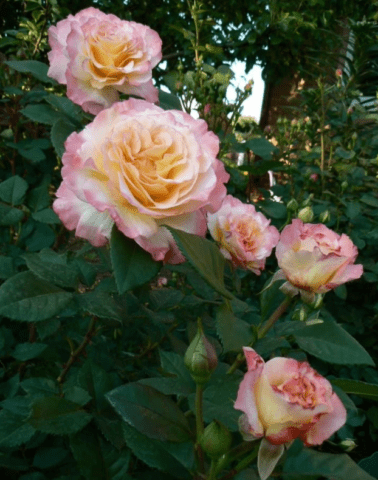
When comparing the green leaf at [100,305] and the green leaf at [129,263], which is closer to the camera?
the green leaf at [129,263]

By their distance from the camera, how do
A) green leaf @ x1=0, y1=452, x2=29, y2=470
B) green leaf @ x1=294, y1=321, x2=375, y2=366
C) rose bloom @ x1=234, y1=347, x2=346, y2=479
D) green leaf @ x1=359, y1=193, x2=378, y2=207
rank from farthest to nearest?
green leaf @ x1=359, y1=193, x2=378, y2=207, green leaf @ x1=0, y1=452, x2=29, y2=470, green leaf @ x1=294, y1=321, x2=375, y2=366, rose bloom @ x1=234, y1=347, x2=346, y2=479

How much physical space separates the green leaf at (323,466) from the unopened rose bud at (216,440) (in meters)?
0.12

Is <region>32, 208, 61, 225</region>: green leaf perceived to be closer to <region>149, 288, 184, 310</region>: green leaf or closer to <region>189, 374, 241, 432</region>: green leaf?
<region>149, 288, 184, 310</region>: green leaf

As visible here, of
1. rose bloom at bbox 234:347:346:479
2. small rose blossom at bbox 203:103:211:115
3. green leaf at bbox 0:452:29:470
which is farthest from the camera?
small rose blossom at bbox 203:103:211:115

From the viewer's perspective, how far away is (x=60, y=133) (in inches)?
27.0

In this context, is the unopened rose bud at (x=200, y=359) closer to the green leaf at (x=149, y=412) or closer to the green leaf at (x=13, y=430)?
the green leaf at (x=149, y=412)

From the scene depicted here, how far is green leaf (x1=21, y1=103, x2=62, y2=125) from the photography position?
2.49ft

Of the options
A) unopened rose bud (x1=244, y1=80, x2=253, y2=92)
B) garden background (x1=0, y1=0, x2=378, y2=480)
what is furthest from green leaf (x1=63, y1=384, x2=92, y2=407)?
unopened rose bud (x1=244, y1=80, x2=253, y2=92)

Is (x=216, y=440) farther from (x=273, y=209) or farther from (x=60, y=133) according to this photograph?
(x=273, y=209)

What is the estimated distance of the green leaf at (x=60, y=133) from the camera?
665 millimetres

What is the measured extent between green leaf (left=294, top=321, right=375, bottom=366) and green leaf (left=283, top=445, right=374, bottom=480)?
3.8 inches

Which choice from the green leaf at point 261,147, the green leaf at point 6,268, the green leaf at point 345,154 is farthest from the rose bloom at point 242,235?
the green leaf at point 345,154

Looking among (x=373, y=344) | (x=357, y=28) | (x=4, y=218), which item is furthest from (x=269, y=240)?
(x=357, y=28)

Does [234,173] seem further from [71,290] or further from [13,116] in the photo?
[71,290]
